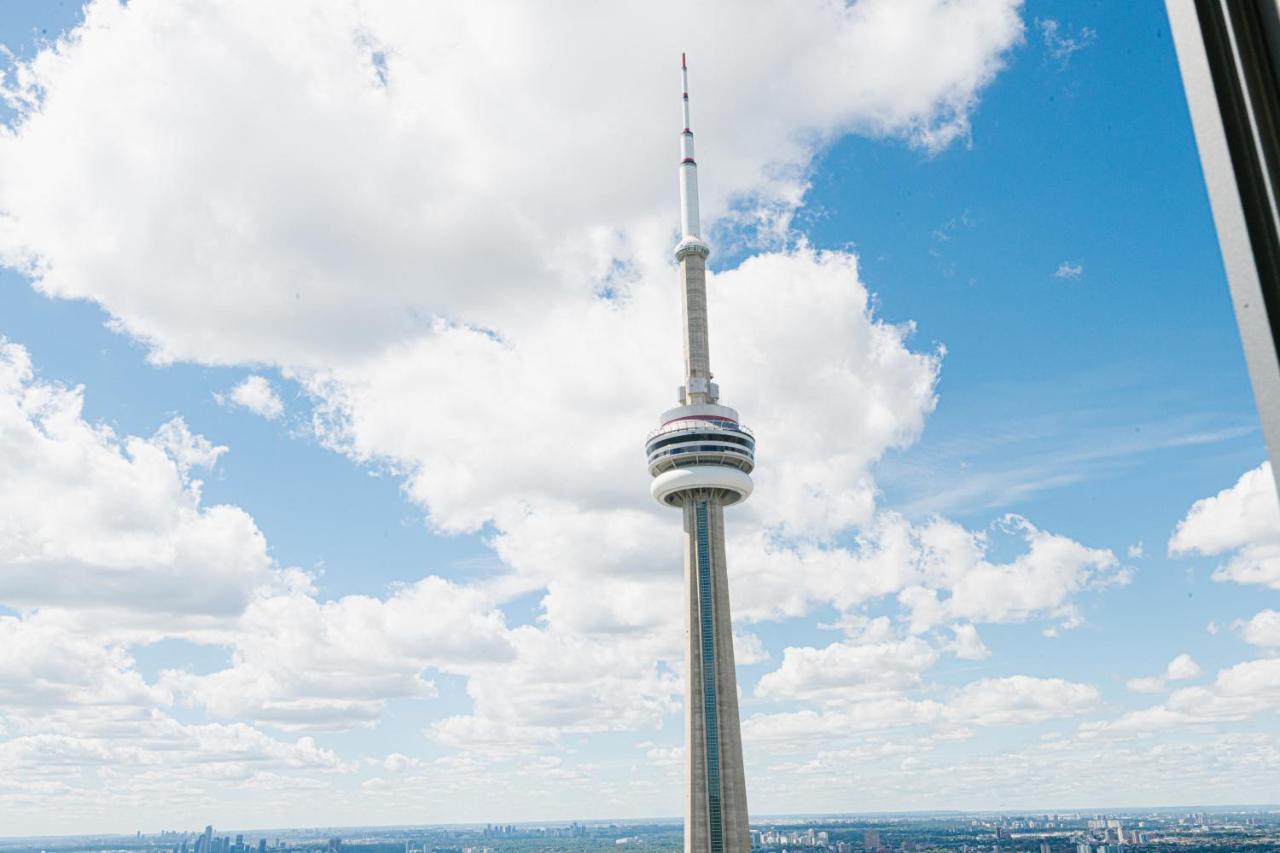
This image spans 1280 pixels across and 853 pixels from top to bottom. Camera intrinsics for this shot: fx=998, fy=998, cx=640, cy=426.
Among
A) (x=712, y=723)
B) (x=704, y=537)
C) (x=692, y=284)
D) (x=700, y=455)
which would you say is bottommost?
(x=712, y=723)

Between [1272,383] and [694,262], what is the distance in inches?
4545

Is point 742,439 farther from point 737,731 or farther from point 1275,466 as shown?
point 1275,466

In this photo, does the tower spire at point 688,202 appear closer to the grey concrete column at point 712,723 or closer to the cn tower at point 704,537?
the cn tower at point 704,537

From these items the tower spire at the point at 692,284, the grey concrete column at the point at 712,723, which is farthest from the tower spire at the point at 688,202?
the grey concrete column at the point at 712,723

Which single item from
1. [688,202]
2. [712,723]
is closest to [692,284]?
A: [688,202]

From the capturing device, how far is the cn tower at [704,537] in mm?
97625

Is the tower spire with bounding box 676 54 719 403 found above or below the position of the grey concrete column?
above

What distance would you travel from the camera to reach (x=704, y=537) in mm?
105312

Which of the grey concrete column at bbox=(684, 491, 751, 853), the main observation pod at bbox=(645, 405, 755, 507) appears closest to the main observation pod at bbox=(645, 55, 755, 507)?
the main observation pod at bbox=(645, 405, 755, 507)

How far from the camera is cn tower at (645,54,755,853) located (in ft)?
320

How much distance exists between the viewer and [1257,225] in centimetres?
591

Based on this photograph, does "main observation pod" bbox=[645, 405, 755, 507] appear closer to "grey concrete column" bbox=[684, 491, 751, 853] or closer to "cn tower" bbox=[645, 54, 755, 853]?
"cn tower" bbox=[645, 54, 755, 853]

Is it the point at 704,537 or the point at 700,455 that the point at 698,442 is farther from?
the point at 704,537

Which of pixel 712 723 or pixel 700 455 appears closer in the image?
pixel 712 723
